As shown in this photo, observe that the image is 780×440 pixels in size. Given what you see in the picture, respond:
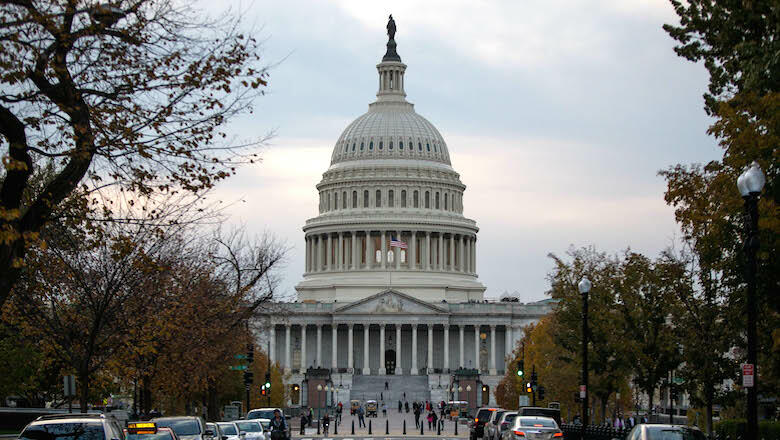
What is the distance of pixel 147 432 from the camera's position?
31.9 m

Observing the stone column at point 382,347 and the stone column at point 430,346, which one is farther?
the stone column at point 382,347

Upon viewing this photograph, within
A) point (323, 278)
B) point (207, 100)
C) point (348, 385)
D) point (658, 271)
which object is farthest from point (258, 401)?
point (323, 278)

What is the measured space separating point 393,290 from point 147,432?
147507 mm

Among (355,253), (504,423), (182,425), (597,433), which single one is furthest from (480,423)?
(355,253)

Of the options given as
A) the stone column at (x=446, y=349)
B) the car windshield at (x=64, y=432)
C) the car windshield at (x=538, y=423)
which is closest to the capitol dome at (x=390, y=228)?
the stone column at (x=446, y=349)

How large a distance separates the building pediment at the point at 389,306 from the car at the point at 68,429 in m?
153

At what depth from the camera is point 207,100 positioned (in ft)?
89.1

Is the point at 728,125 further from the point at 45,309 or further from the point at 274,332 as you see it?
the point at 274,332

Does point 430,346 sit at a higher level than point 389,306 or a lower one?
lower

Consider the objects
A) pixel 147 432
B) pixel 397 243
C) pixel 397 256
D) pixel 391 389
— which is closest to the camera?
pixel 147 432

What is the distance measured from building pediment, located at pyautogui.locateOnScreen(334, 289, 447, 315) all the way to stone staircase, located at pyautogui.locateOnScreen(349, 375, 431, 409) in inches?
508

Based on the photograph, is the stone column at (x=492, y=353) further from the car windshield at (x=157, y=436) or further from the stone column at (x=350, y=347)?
the car windshield at (x=157, y=436)

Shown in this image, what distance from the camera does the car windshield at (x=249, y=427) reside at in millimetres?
45594

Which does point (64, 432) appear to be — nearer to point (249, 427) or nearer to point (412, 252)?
point (249, 427)
